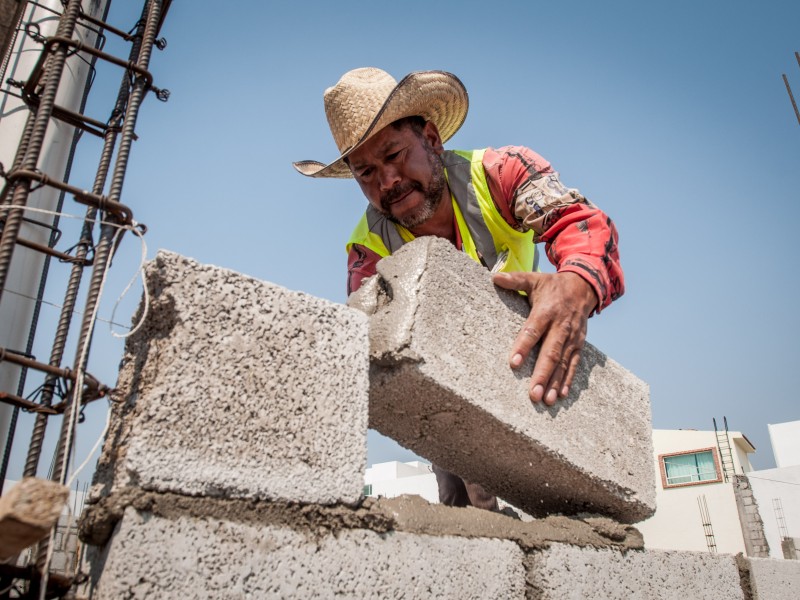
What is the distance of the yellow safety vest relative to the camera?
3016mm

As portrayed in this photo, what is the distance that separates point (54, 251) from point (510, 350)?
1388 mm

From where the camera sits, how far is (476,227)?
3.09 metres

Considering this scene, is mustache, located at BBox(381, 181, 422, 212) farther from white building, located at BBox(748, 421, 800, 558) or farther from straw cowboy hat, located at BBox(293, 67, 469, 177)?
white building, located at BBox(748, 421, 800, 558)

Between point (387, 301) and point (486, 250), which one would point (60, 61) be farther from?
point (486, 250)

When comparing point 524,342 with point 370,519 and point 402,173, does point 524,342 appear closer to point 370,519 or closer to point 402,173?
point 370,519

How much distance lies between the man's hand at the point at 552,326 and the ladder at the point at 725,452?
20.9m

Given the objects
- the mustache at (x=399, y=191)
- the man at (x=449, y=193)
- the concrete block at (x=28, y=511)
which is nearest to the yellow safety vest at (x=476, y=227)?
the man at (x=449, y=193)

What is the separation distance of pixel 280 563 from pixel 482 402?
81 centimetres

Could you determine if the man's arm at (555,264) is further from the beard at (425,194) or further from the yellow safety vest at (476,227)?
Result: the beard at (425,194)

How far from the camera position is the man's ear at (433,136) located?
3.16 metres

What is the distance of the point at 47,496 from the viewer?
102 centimetres

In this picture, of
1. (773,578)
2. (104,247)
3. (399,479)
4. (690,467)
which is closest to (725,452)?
(690,467)

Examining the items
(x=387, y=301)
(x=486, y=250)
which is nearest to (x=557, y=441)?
(x=387, y=301)

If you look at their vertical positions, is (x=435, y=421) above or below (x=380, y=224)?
below
